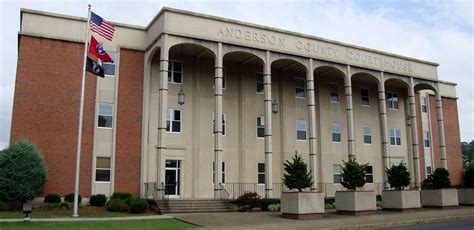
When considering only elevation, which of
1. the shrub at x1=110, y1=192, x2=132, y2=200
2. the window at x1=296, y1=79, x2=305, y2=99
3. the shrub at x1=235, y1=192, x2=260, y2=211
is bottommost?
the shrub at x1=235, y1=192, x2=260, y2=211

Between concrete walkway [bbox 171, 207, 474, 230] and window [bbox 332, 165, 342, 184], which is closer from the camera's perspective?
concrete walkway [bbox 171, 207, 474, 230]

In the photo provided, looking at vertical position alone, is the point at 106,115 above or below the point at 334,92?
below

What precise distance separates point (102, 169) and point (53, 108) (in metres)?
A: 4.84

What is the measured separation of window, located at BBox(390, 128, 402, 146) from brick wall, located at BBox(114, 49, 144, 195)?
23.6 metres

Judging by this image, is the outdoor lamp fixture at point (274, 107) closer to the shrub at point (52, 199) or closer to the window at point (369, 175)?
the window at point (369, 175)

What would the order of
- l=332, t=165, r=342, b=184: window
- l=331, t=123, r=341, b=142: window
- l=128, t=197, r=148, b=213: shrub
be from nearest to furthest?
l=128, t=197, r=148, b=213: shrub, l=332, t=165, r=342, b=184: window, l=331, t=123, r=341, b=142: window

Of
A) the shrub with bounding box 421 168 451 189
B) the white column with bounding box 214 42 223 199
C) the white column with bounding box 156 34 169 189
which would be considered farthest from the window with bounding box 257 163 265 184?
the shrub with bounding box 421 168 451 189

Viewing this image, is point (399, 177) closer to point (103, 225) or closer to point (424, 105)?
point (103, 225)

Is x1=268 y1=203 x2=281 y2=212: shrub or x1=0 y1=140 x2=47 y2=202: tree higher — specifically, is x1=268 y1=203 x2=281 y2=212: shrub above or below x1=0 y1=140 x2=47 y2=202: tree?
below

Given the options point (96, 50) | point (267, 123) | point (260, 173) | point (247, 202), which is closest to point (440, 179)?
point (267, 123)

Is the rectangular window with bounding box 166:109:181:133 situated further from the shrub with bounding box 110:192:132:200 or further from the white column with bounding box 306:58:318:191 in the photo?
the white column with bounding box 306:58:318:191

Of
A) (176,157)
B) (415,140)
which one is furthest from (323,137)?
(176,157)

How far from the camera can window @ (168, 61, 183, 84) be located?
3195 cm

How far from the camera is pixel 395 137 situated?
4212 centimetres
